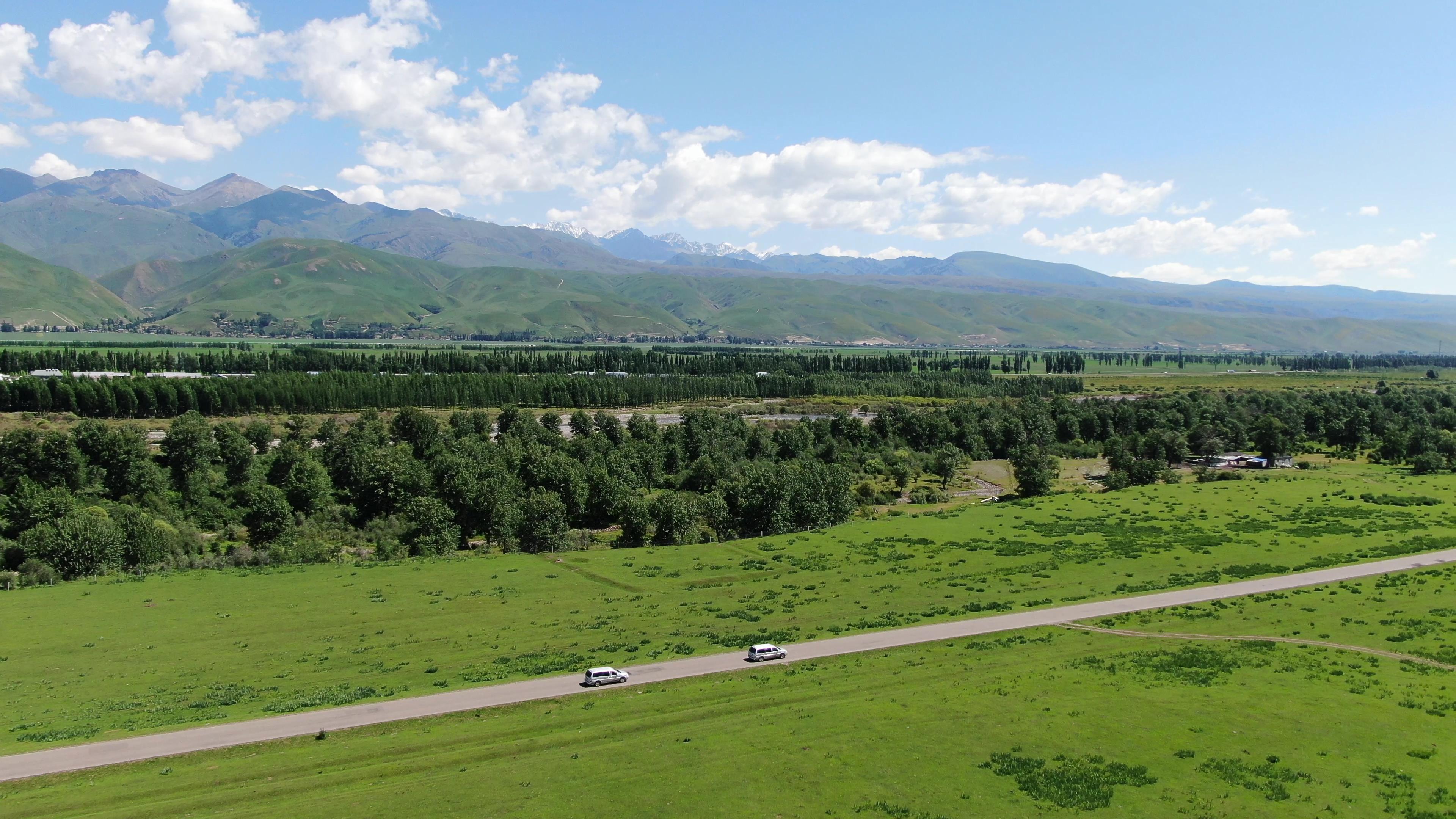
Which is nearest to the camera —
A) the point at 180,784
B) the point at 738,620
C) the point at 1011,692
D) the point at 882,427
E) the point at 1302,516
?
the point at 180,784

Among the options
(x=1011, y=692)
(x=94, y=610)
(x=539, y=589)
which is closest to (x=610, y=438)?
(x=539, y=589)

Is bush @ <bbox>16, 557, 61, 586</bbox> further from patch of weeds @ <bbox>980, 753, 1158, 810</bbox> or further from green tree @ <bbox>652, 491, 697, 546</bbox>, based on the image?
patch of weeds @ <bbox>980, 753, 1158, 810</bbox>

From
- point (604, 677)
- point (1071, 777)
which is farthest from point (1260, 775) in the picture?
point (604, 677)

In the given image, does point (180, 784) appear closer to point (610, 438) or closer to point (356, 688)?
point (356, 688)

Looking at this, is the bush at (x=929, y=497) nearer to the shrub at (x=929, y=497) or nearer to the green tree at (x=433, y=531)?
the shrub at (x=929, y=497)

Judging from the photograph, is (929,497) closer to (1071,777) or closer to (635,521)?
(635,521)

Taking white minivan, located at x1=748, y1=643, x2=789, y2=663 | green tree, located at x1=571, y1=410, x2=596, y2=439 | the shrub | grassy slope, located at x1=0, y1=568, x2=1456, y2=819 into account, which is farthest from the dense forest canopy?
grassy slope, located at x1=0, y1=568, x2=1456, y2=819
